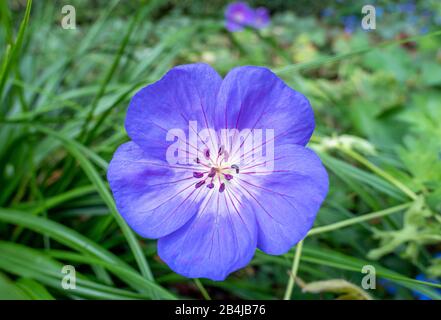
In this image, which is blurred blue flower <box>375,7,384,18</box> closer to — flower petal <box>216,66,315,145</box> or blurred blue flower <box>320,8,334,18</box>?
blurred blue flower <box>320,8,334,18</box>

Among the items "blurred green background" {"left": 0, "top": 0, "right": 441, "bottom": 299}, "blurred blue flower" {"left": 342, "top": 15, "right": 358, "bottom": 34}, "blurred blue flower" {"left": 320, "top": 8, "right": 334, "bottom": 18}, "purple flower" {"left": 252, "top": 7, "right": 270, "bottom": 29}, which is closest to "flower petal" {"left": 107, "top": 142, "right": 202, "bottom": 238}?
"blurred green background" {"left": 0, "top": 0, "right": 441, "bottom": 299}

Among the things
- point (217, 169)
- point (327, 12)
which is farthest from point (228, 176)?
point (327, 12)

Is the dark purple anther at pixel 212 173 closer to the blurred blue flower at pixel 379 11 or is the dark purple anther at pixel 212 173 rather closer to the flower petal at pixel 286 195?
the flower petal at pixel 286 195

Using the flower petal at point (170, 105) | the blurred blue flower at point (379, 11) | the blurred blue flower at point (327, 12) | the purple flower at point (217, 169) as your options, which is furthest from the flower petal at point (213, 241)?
the blurred blue flower at point (327, 12)

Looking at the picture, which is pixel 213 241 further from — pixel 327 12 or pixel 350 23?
pixel 327 12

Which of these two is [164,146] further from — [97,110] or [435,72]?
[435,72]
